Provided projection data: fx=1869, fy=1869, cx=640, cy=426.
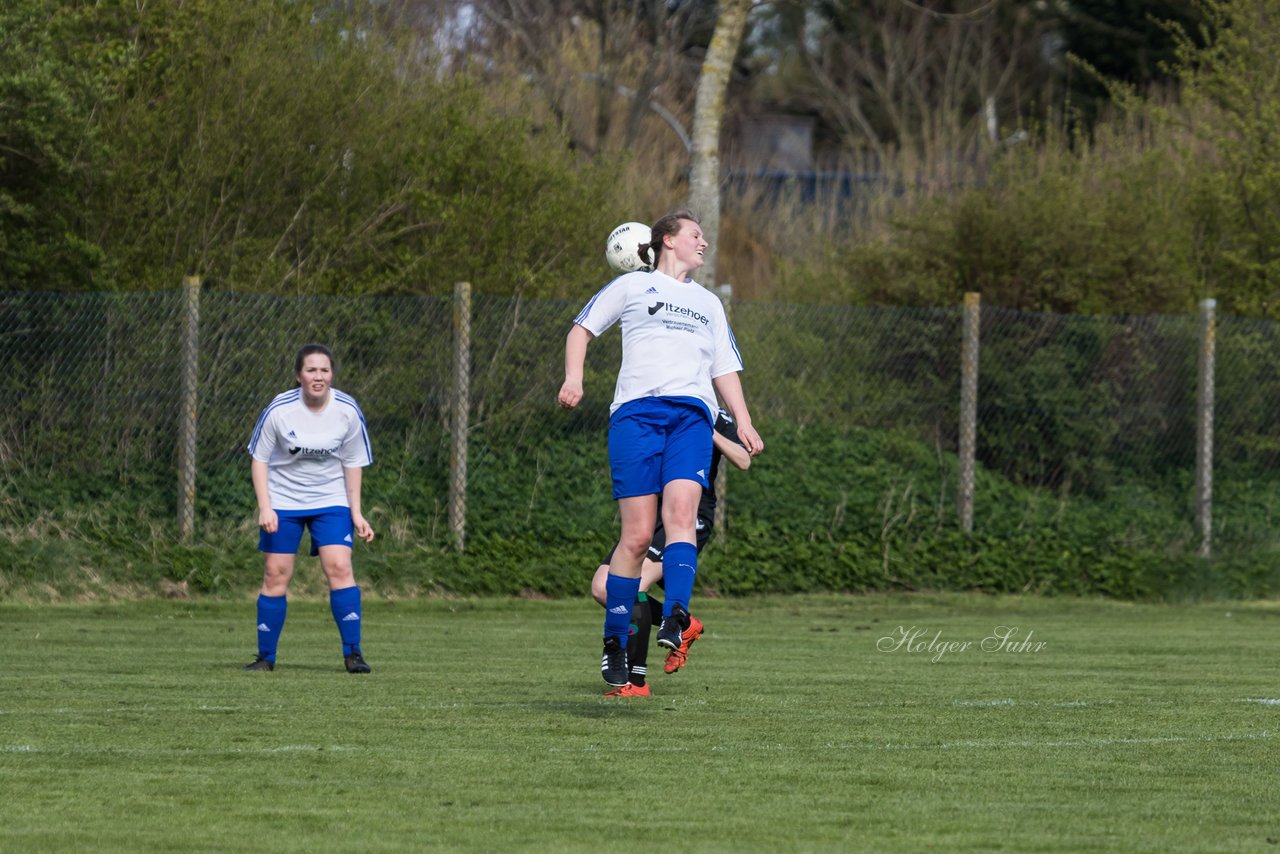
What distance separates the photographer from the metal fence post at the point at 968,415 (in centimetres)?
1619

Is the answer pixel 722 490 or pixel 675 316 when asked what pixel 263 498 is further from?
pixel 722 490

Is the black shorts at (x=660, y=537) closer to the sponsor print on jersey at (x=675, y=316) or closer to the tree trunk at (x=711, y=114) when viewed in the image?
the sponsor print on jersey at (x=675, y=316)

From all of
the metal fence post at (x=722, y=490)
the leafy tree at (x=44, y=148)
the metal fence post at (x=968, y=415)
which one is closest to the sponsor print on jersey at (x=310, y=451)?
the leafy tree at (x=44, y=148)

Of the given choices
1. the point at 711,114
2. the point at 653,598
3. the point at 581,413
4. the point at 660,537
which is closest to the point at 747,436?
the point at 653,598

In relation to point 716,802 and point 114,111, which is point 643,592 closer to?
point 716,802

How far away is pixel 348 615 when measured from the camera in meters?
9.68

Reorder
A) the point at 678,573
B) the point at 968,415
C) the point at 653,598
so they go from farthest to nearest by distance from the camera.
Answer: the point at 968,415, the point at 653,598, the point at 678,573

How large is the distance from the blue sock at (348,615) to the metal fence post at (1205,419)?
968 cm

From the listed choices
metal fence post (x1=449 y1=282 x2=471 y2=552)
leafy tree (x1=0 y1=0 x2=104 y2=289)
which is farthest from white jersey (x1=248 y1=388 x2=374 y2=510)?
Answer: leafy tree (x1=0 y1=0 x2=104 y2=289)

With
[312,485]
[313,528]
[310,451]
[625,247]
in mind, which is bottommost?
[313,528]

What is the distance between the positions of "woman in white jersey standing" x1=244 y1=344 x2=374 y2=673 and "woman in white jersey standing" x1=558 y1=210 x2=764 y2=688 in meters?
2.14

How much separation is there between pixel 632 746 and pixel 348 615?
335 centimetres

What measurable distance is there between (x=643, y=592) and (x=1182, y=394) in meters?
10.7

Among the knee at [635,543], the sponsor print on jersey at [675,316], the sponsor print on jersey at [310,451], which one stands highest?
the sponsor print on jersey at [675,316]
